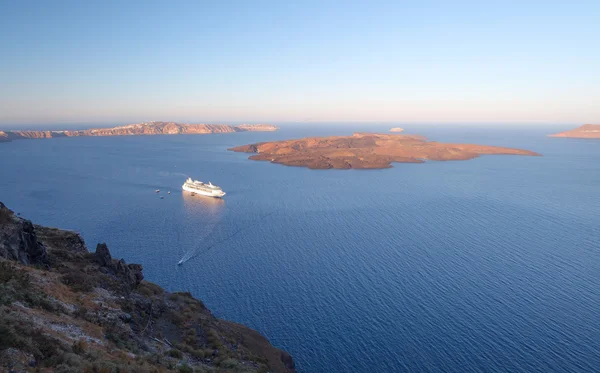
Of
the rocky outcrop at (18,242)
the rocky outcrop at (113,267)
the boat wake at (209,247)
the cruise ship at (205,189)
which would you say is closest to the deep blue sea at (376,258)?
the boat wake at (209,247)

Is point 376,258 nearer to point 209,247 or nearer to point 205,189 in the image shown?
point 209,247

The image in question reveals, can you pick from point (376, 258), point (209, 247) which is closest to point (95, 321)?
point (209, 247)

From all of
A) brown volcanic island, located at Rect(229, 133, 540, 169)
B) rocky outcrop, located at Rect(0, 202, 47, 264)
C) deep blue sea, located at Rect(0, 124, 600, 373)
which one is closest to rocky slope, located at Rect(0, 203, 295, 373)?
rocky outcrop, located at Rect(0, 202, 47, 264)

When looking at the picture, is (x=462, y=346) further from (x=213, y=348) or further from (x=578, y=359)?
(x=213, y=348)

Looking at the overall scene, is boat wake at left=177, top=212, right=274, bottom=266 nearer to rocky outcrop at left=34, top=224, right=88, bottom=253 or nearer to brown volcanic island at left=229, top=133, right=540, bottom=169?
rocky outcrop at left=34, top=224, right=88, bottom=253

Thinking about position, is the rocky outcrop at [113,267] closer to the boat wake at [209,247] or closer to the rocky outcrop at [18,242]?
the rocky outcrop at [18,242]

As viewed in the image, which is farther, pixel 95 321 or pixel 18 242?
pixel 18 242

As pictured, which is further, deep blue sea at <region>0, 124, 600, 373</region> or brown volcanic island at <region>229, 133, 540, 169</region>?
brown volcanic island at <region>229, 133, 540, 169</region>
